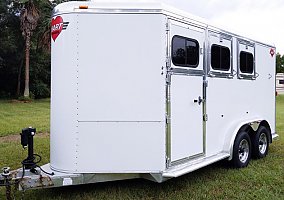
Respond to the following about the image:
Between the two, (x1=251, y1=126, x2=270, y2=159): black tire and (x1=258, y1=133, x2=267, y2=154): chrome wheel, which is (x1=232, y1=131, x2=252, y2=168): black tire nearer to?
(x1=251, y1=126, x2=270, y2=159): black tire

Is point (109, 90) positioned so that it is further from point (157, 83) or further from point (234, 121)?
point (234, 121)

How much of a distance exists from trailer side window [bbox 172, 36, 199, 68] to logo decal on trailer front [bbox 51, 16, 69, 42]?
4.52 ft

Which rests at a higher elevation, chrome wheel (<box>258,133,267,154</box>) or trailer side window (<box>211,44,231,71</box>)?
trailer side window (<box>211,44,231,71</box>)

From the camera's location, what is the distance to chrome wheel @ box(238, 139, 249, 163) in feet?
19.6

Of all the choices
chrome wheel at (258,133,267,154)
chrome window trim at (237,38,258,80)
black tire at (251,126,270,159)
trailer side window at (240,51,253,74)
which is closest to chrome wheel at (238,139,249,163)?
black tire at (251,126,270,159)

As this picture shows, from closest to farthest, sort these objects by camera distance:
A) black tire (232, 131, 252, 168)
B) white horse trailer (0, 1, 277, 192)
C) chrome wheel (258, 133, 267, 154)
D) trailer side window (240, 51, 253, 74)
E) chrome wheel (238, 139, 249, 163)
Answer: white horse trailer (0, 1, 277, 192)
black tire (232, 131, 252, 168)
chrome wheel (238, 139, 249, 163)
trailer side window (240, 51, 253, 74)
chrome wheel (258, 133, 267, 154)

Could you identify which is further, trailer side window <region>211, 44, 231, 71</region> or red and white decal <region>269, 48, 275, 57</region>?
red and white decal <region>269, 48, 275, 57</region>

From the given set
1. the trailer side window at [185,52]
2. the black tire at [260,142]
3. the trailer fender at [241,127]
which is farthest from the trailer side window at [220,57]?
the black tire at [260,142]

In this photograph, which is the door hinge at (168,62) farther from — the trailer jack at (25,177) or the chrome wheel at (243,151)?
the chrome wheel at (243,151)

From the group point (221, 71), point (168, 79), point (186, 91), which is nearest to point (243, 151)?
point (221, 71)

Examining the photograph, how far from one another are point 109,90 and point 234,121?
2692mm

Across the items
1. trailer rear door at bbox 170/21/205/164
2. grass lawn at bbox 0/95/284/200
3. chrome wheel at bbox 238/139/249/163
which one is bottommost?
grass lawn at bbox 0/95/284/200

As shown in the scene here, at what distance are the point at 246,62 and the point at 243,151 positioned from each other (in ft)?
5.29

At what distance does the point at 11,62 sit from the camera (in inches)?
1077
